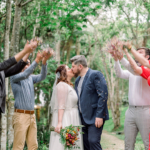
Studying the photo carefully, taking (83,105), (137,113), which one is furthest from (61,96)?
(137,113)

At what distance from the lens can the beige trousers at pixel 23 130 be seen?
3.64 m

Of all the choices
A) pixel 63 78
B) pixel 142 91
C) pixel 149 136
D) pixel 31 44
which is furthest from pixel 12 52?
pixel 149 136

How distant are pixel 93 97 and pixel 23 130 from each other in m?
1.38

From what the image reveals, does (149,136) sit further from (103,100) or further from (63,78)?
(63,78)

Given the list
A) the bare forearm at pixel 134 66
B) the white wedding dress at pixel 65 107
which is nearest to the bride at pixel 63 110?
the white wedding dress at pixel 65 107

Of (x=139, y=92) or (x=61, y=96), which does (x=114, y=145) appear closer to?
(x=61, y=96)

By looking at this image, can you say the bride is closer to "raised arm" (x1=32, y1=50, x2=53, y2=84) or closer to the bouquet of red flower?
the bouquet of red flower

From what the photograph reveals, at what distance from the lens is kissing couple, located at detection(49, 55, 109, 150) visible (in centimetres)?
339

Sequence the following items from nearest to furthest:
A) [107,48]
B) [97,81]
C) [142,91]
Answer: [107,48], [142,91], [97,81]

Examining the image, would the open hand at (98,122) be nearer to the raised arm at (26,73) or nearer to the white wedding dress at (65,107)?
the white wedding dress at (65,107)

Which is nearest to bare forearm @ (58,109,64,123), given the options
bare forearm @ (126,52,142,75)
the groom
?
the groom

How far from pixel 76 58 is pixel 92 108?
0.96 meters

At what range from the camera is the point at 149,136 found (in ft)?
9.41

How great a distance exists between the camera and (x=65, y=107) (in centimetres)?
374
